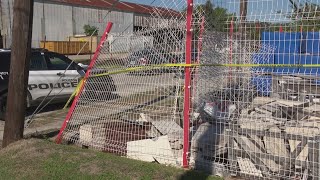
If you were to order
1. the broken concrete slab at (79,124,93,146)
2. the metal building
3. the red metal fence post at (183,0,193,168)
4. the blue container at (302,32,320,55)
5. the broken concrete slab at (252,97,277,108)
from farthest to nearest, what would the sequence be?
the metal building → the broken concrete slab at (79,124,93,146) → the broken concrete slab at (252,97,277,108) → the blue container at (302,32,320,55) → the red metal fence post at (183,0,193,168)

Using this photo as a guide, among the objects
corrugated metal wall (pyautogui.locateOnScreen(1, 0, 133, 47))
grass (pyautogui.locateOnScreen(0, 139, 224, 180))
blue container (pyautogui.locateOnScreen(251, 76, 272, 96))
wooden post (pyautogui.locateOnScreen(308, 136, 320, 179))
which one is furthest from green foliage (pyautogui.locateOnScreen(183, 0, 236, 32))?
corrugated metal wall (pyautogui.locateOnScreen(1, 0, 133, 47))

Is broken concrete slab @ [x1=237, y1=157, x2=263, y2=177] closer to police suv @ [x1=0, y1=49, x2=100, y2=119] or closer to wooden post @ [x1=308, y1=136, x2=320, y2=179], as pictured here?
wooden post @ [x1=308, y1=136, x2=320, y2=179]

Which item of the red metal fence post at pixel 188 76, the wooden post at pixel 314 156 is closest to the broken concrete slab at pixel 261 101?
the red metal fence post at pixel 188 76

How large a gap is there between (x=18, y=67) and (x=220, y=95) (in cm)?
335

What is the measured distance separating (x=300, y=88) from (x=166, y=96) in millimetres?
1842

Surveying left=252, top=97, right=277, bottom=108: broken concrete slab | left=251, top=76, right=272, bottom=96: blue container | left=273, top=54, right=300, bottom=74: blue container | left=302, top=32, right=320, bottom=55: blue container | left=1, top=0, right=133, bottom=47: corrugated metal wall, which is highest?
left=1, top=0, right=133, bottom=47: corrugated metal wall

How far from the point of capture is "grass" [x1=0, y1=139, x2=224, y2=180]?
5695mm

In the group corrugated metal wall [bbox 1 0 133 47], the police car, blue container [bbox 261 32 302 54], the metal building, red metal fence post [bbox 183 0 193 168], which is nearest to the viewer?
red metal fence post [bbox 183 0 193 168]

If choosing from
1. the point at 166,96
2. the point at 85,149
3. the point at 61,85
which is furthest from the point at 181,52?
the point at 61,85

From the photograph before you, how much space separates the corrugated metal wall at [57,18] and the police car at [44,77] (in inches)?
1342

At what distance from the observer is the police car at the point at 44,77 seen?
11062 millimetres

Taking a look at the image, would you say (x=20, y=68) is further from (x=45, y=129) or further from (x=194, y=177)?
(x=194, y=177)

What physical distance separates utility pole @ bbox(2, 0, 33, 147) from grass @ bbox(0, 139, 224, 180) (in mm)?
397

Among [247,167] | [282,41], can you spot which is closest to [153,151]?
[247,167]
